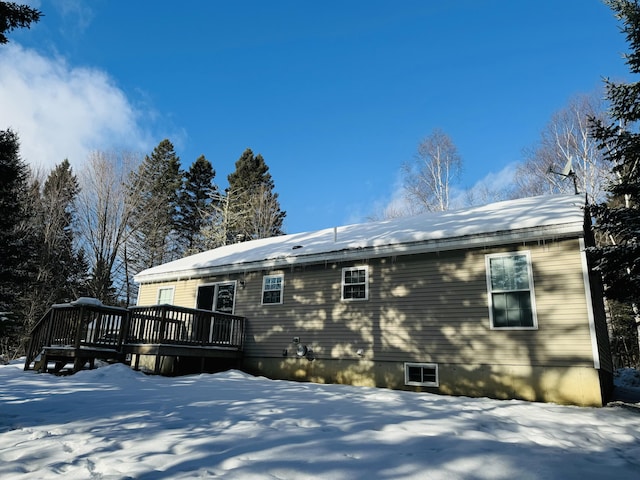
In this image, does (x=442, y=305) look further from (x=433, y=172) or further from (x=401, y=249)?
(x=433, y=172)

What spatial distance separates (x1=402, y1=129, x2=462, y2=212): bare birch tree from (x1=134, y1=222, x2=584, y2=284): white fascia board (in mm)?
12844

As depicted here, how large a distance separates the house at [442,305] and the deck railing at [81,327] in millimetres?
2943

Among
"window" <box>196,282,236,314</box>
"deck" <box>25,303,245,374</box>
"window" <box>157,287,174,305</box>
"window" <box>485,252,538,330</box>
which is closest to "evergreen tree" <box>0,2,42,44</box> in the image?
"deck" <box>25,303,245,374</box>

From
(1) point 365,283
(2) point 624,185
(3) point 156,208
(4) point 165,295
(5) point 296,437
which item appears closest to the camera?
(5) point 296,437

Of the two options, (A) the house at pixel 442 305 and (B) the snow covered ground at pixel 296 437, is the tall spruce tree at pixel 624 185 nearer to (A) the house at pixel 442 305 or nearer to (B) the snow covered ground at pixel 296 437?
(A) the house at pixel 442 305

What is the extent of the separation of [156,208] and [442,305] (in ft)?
64.0

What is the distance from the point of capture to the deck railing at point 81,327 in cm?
962

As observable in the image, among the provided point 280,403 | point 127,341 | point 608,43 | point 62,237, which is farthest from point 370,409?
point 62,237

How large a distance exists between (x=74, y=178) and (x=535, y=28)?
2582 cm

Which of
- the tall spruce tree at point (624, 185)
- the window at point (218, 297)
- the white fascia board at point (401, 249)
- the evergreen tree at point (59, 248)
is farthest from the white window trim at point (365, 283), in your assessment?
the evergreen tree at point (59, 248)

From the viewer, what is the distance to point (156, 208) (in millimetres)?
23938

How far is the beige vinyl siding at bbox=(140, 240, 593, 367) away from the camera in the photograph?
7.69m

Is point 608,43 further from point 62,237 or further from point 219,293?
point 62,237

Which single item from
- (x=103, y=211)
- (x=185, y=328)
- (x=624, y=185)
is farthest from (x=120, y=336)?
(x=103, y=211)
